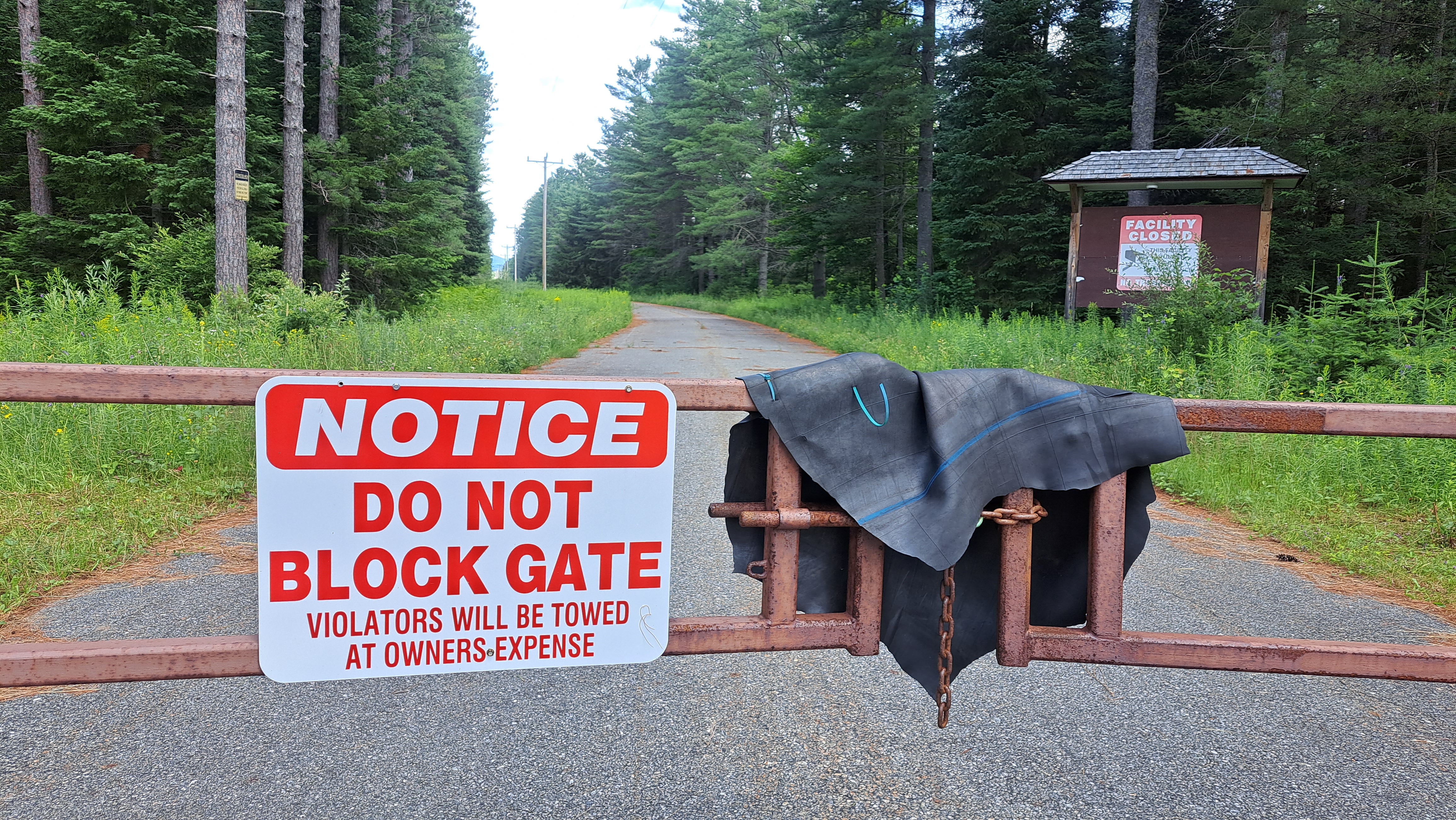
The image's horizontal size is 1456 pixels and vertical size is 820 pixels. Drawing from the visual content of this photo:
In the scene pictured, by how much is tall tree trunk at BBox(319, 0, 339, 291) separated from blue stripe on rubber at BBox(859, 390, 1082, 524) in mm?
17096

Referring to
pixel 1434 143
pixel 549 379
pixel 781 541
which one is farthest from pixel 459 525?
pixel 1434 143

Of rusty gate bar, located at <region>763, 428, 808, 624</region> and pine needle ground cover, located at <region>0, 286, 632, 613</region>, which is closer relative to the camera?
rusty gate bar, located at <region>763, 428, 808, 624</region>

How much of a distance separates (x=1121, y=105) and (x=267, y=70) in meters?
19.3

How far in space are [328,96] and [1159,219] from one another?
51.0 ft

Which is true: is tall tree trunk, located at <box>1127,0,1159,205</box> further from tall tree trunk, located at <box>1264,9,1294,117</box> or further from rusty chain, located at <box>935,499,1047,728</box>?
rusty chain, located at <box>935,499,1047,728</box>

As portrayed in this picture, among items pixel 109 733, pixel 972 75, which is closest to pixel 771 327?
pixel 972 75

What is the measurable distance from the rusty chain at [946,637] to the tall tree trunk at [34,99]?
21.9m

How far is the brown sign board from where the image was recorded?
42.4 ft

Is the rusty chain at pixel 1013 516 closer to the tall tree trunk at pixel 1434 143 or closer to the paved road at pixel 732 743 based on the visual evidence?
the paved road at pixel 732 743

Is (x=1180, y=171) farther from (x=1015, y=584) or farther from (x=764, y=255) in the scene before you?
(x=764, y=255)

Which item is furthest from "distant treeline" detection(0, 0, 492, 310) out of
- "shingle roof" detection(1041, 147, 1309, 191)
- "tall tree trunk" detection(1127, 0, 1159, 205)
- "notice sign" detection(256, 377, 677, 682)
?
"notice sign" detection(256, 377, 677, 682)

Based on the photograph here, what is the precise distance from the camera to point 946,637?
2229 mm

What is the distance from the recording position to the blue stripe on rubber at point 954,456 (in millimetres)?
2145

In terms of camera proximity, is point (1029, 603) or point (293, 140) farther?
point (293, 140)
